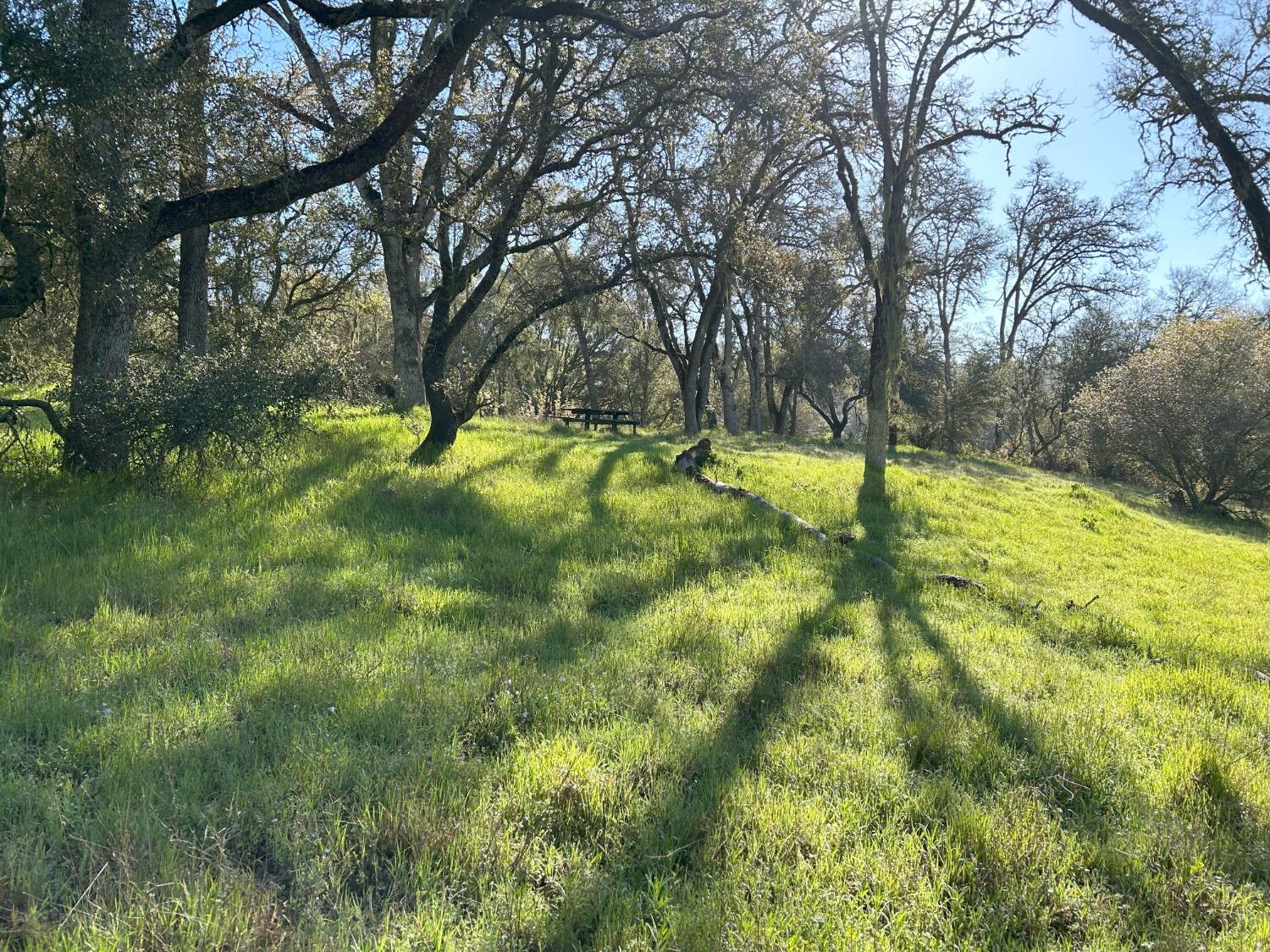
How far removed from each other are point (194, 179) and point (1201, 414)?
75.4ft

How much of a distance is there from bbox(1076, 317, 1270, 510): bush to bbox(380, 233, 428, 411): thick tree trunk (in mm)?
20047

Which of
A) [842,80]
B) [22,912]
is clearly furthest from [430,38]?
[22,912]

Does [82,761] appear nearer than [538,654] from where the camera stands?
Yes

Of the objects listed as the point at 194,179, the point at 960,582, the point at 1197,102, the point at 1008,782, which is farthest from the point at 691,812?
the point at 194,179

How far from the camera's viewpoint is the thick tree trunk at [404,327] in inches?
587

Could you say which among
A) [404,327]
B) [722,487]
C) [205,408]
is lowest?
[722,487]

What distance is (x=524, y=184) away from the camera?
31.9 ft

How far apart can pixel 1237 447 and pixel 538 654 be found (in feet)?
70.5

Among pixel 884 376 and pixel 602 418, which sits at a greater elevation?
pixel 884 376

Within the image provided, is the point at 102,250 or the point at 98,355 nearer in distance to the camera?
the point at 102,250

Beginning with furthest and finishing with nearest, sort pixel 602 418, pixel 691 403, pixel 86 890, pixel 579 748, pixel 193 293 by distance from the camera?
pixel 691 403 < pixel 602 418 < pixel 193 293 < pixel 579 748 < pixel 86 890

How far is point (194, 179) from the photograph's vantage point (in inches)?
314

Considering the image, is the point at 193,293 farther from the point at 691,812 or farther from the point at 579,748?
the point at 691,812

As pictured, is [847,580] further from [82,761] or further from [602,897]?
[82,761]
